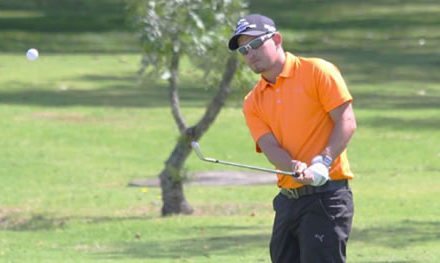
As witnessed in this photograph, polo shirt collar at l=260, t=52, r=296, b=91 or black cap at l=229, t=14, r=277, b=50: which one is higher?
black cap at l=229, t=14, r=277, b=50

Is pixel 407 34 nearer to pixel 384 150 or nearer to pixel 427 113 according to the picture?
pixel 427 113

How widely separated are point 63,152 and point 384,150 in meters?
4.75

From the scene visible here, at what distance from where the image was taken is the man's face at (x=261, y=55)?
7.15m

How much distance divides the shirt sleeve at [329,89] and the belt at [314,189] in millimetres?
377

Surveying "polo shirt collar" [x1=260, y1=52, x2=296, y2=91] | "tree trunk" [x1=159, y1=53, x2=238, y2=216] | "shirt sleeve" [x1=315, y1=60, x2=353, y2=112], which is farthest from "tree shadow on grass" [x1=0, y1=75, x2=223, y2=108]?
"shirt sleeve" [x1=315, y1=60, x2=353, y2=112]

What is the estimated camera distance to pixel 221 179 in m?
19.2

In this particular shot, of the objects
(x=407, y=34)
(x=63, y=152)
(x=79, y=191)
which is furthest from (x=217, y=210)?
(x=407, y=34)

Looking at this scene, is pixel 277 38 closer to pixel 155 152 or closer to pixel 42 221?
pixel 42 221

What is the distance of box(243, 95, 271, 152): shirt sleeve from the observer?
24.4ft

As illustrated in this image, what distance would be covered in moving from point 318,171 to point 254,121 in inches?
27.5

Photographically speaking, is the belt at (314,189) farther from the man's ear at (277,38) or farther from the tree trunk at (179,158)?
the tree trunk at (179,158)

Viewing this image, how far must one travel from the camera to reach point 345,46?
37.7 m

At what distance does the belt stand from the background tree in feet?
28.1

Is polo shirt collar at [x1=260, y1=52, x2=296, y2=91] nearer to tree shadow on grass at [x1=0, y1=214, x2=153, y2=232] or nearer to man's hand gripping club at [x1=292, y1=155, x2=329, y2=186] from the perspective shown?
man's hand gripping club at [x1=292, y1=155, x2=329, y2=186]
